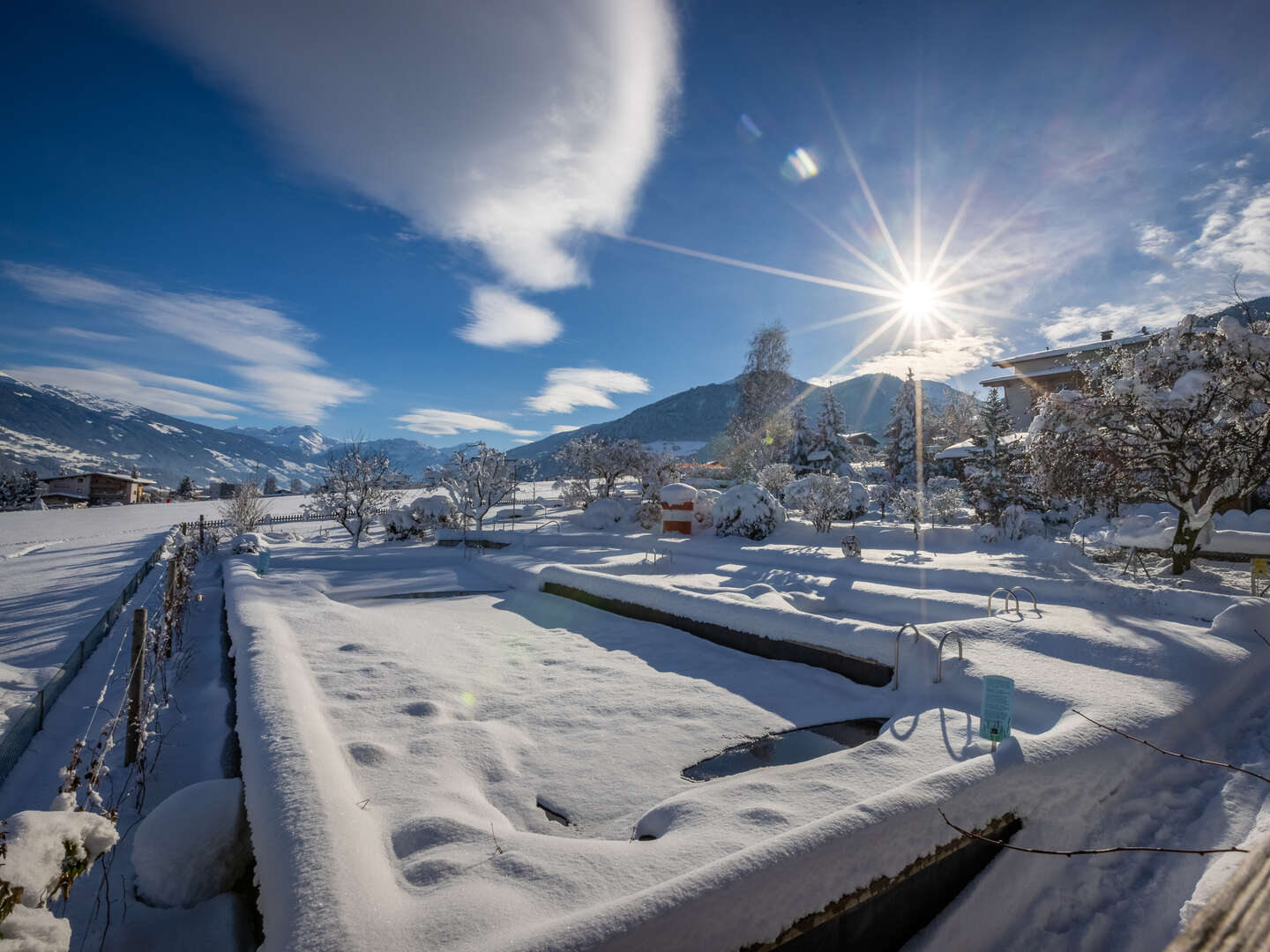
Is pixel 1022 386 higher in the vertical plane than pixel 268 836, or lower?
higher

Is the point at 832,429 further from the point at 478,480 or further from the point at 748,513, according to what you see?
the point at 478,480

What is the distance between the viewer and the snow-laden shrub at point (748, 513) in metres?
19.9

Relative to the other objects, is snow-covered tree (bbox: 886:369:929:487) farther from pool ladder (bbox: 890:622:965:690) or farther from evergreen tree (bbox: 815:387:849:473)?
pool ladder (bbox: 890:622:965:690)

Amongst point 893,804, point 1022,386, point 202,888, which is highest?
point 1022,386

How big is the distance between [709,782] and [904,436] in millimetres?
30117

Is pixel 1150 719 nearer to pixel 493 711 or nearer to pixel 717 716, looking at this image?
pixel 717 716

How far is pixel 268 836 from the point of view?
311 centimetres

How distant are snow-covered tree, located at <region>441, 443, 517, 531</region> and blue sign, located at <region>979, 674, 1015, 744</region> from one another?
21.3 meters

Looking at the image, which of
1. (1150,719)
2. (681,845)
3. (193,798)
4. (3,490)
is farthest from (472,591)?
(3,490)

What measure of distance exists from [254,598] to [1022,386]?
3468 centimetres

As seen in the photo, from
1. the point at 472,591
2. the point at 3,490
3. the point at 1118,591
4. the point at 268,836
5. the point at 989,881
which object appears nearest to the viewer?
the point at 268,836

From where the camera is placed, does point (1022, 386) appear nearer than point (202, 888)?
No

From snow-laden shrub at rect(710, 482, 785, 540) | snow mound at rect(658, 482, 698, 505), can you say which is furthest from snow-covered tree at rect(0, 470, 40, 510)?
snow-laden shrub at rect(710, 482, 785, 540)

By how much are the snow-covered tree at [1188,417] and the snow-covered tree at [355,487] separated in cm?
Answer: 2482
